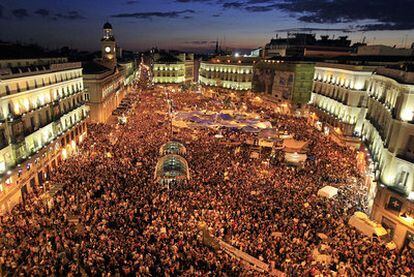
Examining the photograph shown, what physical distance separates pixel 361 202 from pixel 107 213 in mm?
20689

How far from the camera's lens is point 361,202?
26984mm

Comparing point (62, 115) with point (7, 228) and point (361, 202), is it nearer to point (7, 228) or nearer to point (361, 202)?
point (7, 228)

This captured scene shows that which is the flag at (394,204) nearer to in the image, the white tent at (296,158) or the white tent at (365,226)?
the white tent at (365,226)

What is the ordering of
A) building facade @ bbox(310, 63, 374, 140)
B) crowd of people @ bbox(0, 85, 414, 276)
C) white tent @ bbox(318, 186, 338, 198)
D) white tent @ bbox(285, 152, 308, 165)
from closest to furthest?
1. crowd of people @ bbox(0, 85, 414, 276)
2. white tent @ bbox(318, 186, 338, 198)
3. white tent @ bbox(285, 152, 308, 165)
4. building facade @ bbox(310, 63, 374, 140)

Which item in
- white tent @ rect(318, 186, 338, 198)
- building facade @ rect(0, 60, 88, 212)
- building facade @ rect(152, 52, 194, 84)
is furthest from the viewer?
building facade @ rect(152, 52, 194, 84)

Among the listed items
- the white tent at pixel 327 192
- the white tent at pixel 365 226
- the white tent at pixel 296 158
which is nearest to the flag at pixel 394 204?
the white tent at pixel 365 226

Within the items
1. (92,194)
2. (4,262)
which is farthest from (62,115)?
(4,262)

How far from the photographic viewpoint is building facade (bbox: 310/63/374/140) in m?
44.9

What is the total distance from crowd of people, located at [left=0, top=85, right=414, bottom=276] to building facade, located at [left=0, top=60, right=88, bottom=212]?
245 cm

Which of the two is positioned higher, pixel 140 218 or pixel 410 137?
pixel 410 137

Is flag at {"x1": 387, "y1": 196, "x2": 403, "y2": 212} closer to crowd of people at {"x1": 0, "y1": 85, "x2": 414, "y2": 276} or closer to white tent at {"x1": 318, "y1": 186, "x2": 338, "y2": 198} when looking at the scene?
crowd of people at {"x1": 0, "y1": 85, "x2": 414, "y2": 276}

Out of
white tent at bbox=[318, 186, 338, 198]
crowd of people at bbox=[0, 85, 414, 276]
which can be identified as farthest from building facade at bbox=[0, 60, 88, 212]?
white tent at bbox=[318, 186, 338, 198]

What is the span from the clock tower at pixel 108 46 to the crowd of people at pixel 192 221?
4908cm

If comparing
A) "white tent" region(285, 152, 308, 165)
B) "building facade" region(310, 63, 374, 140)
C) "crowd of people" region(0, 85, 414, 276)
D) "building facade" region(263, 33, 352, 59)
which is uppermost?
"building facade" region(263, 33, 352, 59)
